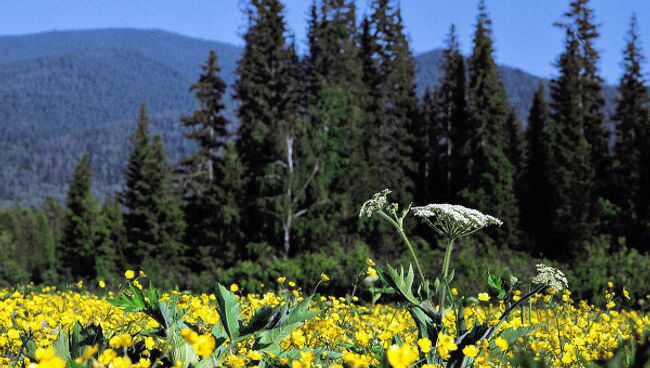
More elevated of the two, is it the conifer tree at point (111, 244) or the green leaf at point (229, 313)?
the green leaf at point (229, 313)

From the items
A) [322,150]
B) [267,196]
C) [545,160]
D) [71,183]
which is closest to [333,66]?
[322,150]

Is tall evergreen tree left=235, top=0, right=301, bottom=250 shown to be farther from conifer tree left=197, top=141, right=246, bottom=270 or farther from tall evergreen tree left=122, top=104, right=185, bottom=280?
tall evergreen tree left=122, top=104, right=185, bottom=280

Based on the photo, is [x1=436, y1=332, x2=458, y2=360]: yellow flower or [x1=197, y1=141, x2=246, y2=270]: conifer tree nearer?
[x1=436, y1=332, x2=458, y2=360]: yellow flower

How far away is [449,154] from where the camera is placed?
129 ft

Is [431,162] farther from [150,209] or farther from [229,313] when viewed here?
[229,313]

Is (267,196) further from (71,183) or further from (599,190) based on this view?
(71,183)

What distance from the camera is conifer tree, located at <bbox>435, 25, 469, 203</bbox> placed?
38156mm

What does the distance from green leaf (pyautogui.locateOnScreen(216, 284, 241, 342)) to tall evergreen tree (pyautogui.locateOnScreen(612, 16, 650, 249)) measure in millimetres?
32221

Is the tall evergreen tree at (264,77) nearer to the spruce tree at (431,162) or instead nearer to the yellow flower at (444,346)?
the spruce tree at (431,162)

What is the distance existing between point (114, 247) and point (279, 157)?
56.3 ft

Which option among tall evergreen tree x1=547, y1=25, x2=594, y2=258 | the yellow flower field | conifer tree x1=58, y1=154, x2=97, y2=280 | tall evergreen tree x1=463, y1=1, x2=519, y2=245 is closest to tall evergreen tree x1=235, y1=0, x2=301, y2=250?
tall evergreen tree x1=463, y1=1, x2=519, y2=245

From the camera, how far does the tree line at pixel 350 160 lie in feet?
90.0

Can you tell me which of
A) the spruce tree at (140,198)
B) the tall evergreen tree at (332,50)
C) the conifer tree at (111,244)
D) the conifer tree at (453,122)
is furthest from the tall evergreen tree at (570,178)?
the conifer tree at (111,244)

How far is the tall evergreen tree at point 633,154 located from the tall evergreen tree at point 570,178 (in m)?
1.76
